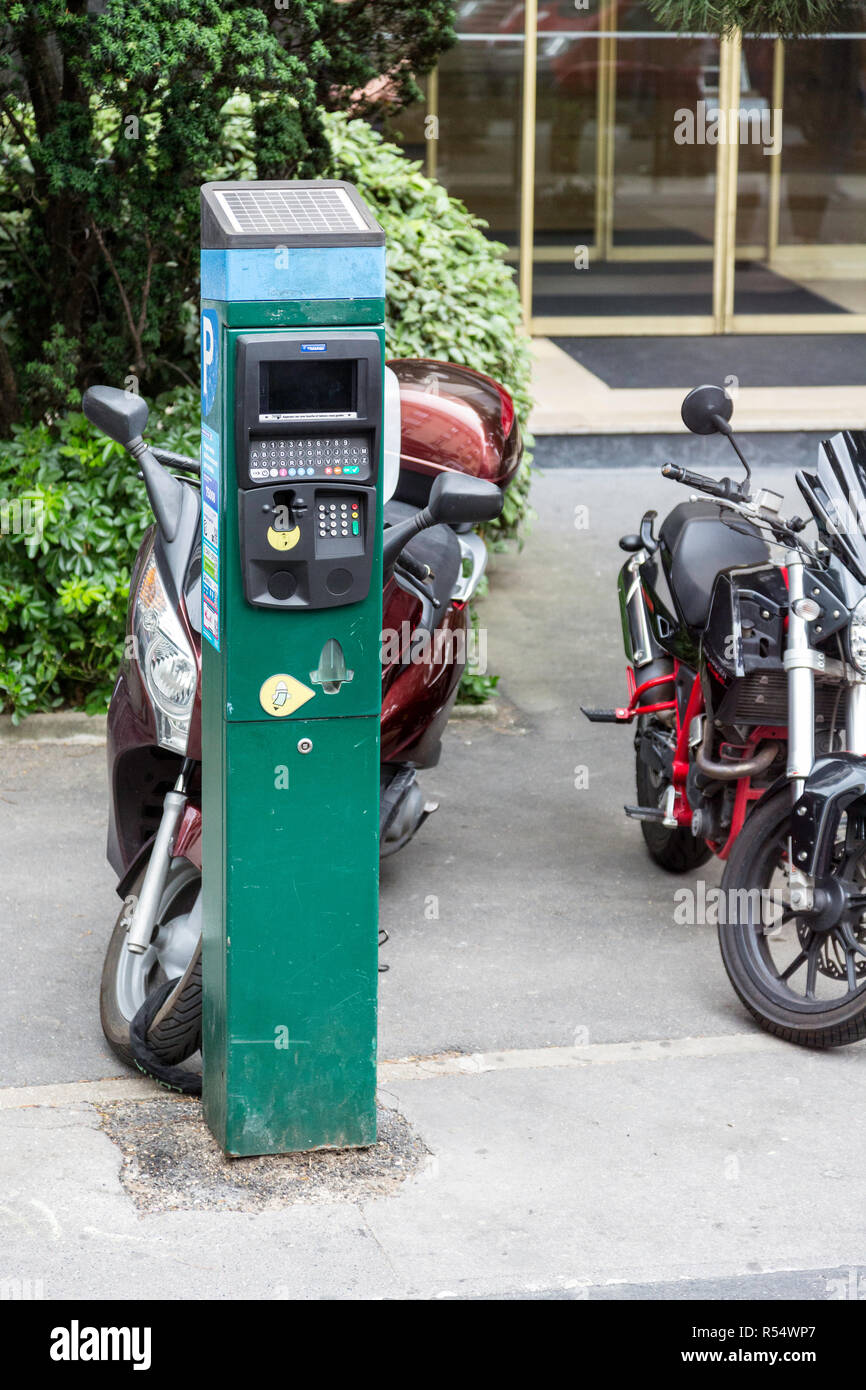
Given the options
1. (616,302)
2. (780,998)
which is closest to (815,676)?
(780,998)

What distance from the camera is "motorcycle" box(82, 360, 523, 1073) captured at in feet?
12.9

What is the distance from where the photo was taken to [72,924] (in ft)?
16.3

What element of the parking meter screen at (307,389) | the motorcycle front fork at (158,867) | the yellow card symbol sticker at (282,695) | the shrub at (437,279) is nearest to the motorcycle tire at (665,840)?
the motorcycle front fork at (158,867)

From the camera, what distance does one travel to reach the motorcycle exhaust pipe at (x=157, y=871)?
4051 millimetres

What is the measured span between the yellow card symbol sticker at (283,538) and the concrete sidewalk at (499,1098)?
1.36 m

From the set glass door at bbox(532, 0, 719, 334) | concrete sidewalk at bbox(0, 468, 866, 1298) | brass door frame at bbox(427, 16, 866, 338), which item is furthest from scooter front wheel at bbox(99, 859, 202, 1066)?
glass door at bbox(532, 0, 719, 334)

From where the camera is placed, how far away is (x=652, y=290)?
538 inches

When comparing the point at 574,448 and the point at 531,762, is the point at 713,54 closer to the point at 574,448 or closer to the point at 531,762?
the point at 574,448

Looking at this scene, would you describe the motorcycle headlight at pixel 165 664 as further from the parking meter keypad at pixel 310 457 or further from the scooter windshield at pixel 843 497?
the scooter windshield at pixel 843 497

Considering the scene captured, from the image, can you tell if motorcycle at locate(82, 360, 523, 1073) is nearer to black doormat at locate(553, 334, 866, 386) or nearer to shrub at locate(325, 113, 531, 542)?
shrub at locate(325, 113, 531, 542)

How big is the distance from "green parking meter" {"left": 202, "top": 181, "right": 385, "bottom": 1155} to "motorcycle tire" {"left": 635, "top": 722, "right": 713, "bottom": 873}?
1.87m

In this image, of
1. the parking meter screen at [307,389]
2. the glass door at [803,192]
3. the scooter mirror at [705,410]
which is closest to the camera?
the parking meter screen at [307,389]

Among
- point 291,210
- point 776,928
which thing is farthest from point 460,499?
point 776,928

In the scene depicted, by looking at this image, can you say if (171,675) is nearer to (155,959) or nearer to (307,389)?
(155,959)
